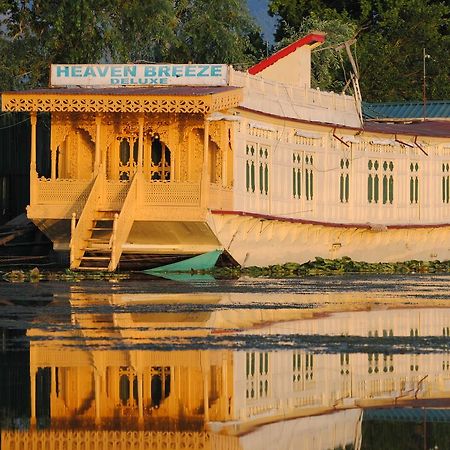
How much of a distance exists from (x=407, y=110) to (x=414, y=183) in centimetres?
1305

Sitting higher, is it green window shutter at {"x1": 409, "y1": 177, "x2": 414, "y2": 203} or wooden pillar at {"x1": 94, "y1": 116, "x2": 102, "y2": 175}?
wooden pillar at {"x1": 94, "y1": 116, "x2": 102, "y2": 175}

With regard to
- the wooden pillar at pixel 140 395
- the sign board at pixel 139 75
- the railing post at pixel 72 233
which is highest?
the sign board at pixel 139 75

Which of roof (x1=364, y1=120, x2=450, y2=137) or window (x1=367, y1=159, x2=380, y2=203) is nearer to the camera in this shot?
window (x1=367, y1=159, x2=380, y2=203)

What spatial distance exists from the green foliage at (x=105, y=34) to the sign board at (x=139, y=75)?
9.76m

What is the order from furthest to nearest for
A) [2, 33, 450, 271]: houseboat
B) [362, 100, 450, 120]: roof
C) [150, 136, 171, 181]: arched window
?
[362, 100, 450, 120]: roof
[150, 136, 171, 181]: arched window
[2, 33, 450, 271]: houseboat

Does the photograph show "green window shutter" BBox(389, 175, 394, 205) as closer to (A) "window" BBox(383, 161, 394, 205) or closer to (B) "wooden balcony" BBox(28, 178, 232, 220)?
(A) "window" BBox(383, 161, 394, 205)

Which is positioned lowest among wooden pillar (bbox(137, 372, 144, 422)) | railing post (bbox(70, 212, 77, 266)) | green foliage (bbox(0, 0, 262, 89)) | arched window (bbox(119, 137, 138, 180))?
wooden pillar (bbox(137, 372, 144, 422))

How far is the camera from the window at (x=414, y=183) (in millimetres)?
41844

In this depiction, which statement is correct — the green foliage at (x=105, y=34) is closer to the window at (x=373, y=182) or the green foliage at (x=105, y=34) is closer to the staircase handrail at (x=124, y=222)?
the window at (x=373, y=182)

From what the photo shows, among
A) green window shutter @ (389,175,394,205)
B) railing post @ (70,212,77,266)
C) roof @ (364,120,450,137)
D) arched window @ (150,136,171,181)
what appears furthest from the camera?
green window shutter @ (389,175,394,205)

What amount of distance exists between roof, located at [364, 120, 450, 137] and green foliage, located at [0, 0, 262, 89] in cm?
683

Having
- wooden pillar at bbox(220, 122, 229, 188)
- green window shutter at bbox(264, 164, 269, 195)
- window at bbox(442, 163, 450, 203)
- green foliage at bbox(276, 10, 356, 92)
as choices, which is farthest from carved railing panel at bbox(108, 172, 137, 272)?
green foliage at bbox(276, 10, 356, 92)

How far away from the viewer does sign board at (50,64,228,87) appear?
34406mm

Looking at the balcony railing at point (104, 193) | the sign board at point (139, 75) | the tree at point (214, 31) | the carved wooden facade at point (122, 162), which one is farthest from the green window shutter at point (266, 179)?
the tree at point (214, 31)
